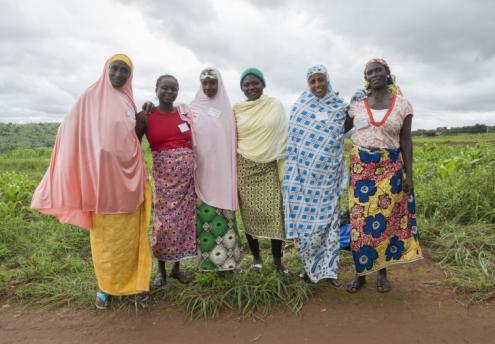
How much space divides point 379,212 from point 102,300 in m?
2.46

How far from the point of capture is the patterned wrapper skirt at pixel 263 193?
3328 millimetres

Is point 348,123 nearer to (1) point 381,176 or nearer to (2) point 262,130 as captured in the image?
(1) point 381,176

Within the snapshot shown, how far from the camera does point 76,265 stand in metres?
4.02

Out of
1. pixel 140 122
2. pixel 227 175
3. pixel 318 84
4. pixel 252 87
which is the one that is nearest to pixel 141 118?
pixel 140 122

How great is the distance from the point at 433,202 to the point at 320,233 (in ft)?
Result: 8.06

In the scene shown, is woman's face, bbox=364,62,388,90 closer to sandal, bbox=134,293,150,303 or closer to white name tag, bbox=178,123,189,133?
white name tag, bbox=178,123,189,133

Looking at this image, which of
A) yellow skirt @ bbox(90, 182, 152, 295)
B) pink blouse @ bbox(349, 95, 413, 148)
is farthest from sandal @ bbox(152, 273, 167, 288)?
pink blouse @ bbox(349, 95, 413, 148)

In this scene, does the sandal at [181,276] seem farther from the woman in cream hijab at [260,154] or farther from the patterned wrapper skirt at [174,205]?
the woman in cream hijab at [260,154]

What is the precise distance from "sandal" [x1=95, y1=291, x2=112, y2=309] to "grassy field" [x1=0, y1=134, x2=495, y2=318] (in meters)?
0.13

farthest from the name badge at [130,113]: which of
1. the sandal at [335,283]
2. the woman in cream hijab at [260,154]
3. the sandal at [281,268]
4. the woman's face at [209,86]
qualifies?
the sandal at [335,283]

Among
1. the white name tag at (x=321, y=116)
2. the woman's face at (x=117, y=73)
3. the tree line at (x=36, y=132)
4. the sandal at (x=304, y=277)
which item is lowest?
the sandal at (x=304, y=277)

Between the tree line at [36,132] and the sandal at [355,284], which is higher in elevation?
the tree line at [36,132]

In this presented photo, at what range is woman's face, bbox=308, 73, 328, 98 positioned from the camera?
3109 mm

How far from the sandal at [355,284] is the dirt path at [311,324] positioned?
6 cm
